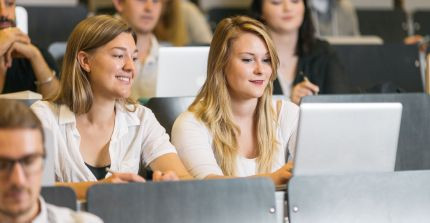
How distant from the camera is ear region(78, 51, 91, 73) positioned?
3.03 m

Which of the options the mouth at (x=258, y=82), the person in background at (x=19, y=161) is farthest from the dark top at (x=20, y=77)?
the person in background at (x=19, y=161)

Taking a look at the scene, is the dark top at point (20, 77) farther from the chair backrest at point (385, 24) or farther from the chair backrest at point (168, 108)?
the chair backrest at point (385, 24)

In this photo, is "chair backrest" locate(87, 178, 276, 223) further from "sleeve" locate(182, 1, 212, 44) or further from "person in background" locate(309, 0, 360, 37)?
"person in background" locate(309, 0, 360, 37)

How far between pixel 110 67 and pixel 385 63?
1.94 metres

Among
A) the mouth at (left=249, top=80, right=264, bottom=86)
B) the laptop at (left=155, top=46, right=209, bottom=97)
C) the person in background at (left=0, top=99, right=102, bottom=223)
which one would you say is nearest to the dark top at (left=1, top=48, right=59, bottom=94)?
the laptop at (left=155, top=46, right=209, bottom=97)

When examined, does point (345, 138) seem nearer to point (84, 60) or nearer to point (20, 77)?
point (84, 60)

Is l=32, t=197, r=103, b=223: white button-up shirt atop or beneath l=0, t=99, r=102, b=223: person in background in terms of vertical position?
beneath

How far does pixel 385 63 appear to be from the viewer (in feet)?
15.1

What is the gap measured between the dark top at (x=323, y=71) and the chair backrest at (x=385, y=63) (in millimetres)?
456

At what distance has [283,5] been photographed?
4195 millimetres

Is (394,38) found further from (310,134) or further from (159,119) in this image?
(310,134)

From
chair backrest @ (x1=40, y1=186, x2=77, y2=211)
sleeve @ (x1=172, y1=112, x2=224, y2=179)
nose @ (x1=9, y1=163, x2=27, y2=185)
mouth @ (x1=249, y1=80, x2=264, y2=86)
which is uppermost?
nose @ (x1=9, y1=163, x2=27, y2=185)

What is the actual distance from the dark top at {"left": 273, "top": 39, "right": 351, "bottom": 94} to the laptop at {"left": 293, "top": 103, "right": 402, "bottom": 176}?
1.28 metres

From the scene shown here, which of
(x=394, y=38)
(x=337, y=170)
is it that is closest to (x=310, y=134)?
(x=337, y=170)
